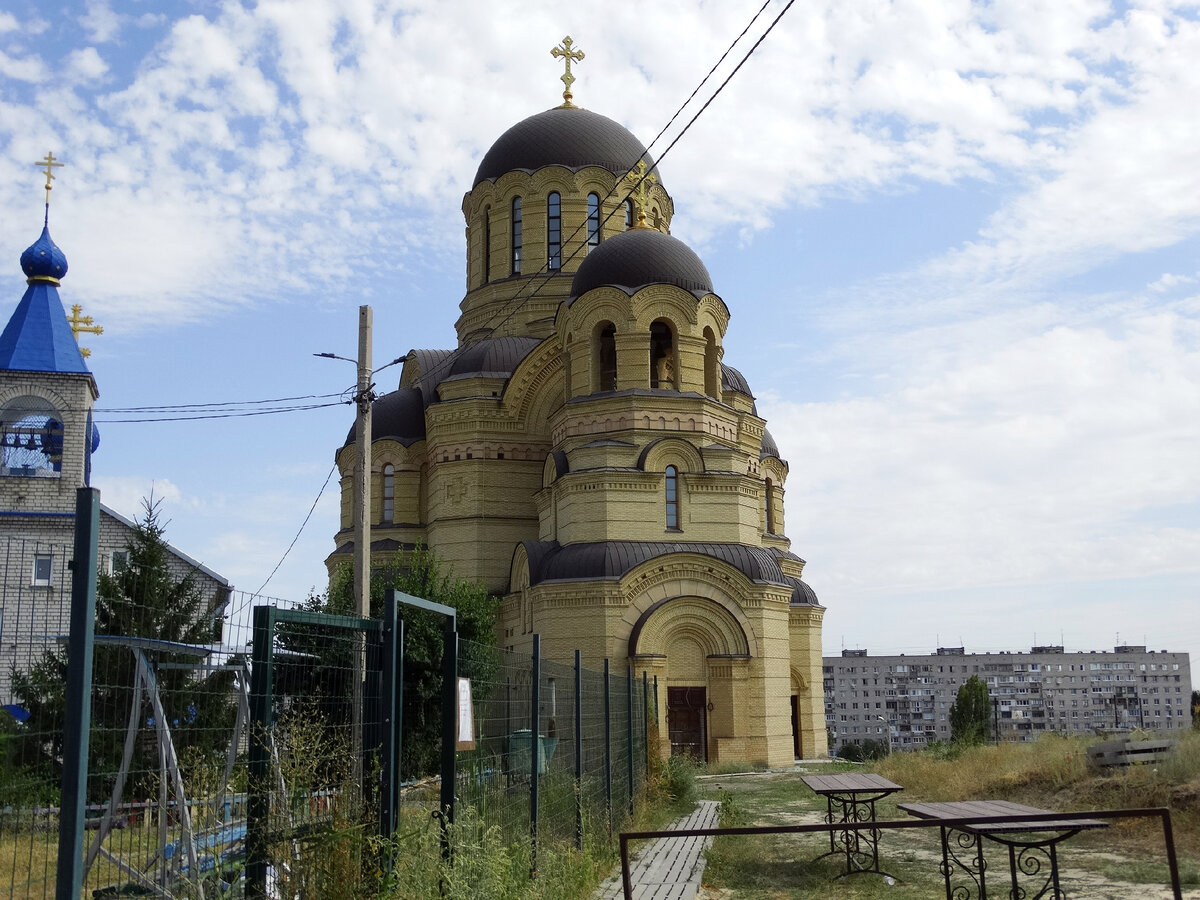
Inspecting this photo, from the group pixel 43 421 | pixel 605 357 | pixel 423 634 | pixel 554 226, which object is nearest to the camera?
pixel 423 634

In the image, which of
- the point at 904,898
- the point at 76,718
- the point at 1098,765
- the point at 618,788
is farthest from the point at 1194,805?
the point at 76,718

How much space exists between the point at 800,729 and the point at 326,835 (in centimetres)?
2679

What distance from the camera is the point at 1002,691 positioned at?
91312mm

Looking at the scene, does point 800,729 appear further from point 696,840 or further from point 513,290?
point 696,840

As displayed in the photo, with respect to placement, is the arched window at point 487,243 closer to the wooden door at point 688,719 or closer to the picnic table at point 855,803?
the wooden door at point 688,719

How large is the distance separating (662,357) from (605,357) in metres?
1.39

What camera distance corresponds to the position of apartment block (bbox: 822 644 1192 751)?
8988 cm

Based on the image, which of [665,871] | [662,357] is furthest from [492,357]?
[665,871]

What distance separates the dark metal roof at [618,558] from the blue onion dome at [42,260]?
39.7 ft

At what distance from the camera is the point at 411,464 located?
31.7 metres

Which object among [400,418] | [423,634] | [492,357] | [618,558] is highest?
[492,357]

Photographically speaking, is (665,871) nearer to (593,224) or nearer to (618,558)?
(618,558)

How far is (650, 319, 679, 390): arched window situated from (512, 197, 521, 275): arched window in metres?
6.47

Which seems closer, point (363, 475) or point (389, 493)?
point (363, 475)
